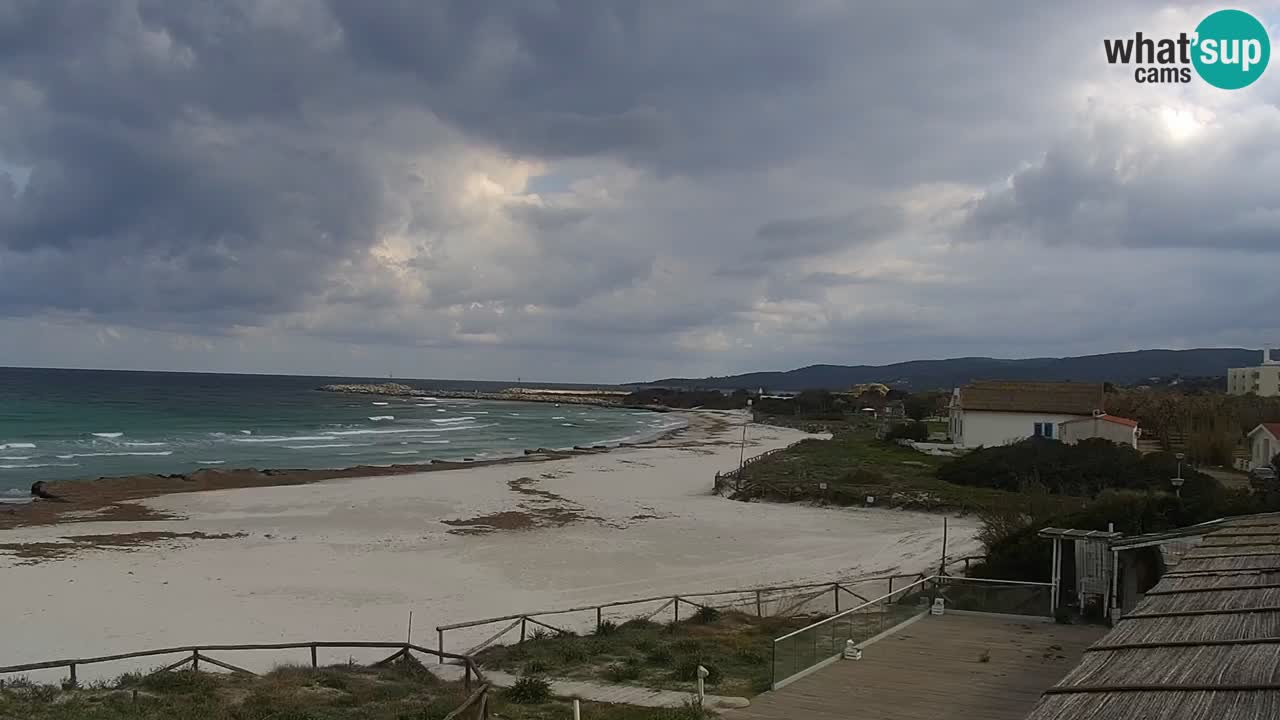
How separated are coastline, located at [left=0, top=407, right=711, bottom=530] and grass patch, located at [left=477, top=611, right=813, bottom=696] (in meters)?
23.8

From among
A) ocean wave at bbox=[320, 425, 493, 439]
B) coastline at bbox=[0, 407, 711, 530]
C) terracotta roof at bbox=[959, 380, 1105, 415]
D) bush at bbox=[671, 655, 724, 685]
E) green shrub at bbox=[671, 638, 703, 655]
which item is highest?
terracotta roof at bbox=[959, 380, 1105, 415]

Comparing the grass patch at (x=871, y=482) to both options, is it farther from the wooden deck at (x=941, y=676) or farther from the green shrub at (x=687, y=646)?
the green shrub at (x=687, y=646)

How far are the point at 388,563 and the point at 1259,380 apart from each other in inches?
3266

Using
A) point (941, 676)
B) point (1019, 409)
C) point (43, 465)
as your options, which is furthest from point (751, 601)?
point (43, 465)

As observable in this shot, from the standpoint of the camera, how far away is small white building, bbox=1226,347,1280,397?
255 feet

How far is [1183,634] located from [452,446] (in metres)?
Answer: 63.2

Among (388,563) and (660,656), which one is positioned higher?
(660,656)

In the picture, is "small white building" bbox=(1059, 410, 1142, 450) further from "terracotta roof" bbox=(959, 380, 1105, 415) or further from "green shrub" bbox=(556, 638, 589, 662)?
"green shrub" bbox=(556, 638, 589, 662)

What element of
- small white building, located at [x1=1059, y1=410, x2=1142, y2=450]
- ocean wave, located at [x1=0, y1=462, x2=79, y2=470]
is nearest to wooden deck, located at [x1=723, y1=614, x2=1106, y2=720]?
small white building, located at [x1=1059, y1=410, x2=1142, y2=450]

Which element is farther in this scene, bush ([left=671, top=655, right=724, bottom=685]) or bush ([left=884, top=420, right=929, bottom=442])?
bush ([left=884, top=420, right=929, bottom=442])

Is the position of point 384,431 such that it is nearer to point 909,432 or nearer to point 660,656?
point 909,432

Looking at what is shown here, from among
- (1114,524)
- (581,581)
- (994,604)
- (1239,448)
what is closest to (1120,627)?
(994,604)

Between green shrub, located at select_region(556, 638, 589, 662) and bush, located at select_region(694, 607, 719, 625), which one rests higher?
green shrub, located at select_region(556, 638, 589, 662)

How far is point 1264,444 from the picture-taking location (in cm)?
3666
